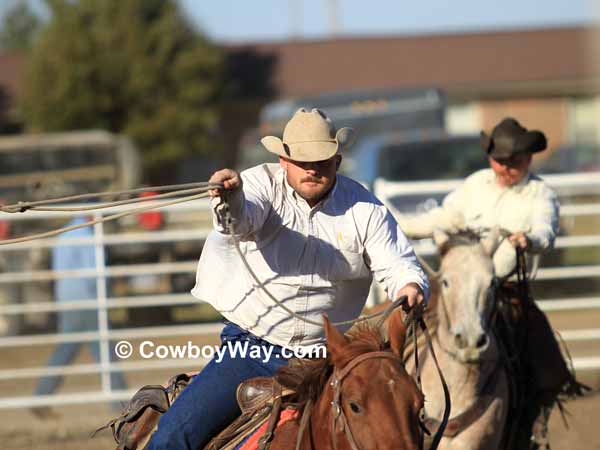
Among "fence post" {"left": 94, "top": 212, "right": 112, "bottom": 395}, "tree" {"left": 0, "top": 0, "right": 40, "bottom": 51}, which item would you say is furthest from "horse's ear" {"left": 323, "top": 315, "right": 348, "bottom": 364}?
"tree" {"left": 0, "top": 0, "right": 40, "bottom": 51}

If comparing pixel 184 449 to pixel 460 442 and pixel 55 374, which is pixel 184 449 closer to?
pixel 460 442

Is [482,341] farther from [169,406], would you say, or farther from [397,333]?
[397,333]

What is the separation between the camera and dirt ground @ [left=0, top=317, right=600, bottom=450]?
7.50 metres

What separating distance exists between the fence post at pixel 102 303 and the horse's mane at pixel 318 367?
5122 millimetres

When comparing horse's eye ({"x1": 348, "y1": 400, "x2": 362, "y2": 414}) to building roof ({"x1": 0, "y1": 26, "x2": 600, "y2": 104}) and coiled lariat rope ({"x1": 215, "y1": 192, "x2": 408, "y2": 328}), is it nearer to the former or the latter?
coiled lariat rope ({"x1": 215, "y1": 192, "x2": 408, "y2": 328})

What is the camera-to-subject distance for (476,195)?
6.13m

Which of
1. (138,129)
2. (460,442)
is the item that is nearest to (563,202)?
(460,442)

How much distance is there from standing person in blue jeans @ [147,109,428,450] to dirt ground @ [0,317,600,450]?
3733 mm

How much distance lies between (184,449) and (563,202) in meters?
9.94

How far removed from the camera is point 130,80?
105ft

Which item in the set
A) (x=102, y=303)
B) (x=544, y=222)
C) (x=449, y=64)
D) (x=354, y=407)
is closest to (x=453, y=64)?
(x=449, y=64)

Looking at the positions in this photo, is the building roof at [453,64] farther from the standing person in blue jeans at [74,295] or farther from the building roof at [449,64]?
the standing person in blue jeans at [74,295]

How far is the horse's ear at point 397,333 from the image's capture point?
339cm

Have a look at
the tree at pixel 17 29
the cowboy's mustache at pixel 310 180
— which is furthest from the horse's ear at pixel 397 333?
the tree at pixel 17 29
